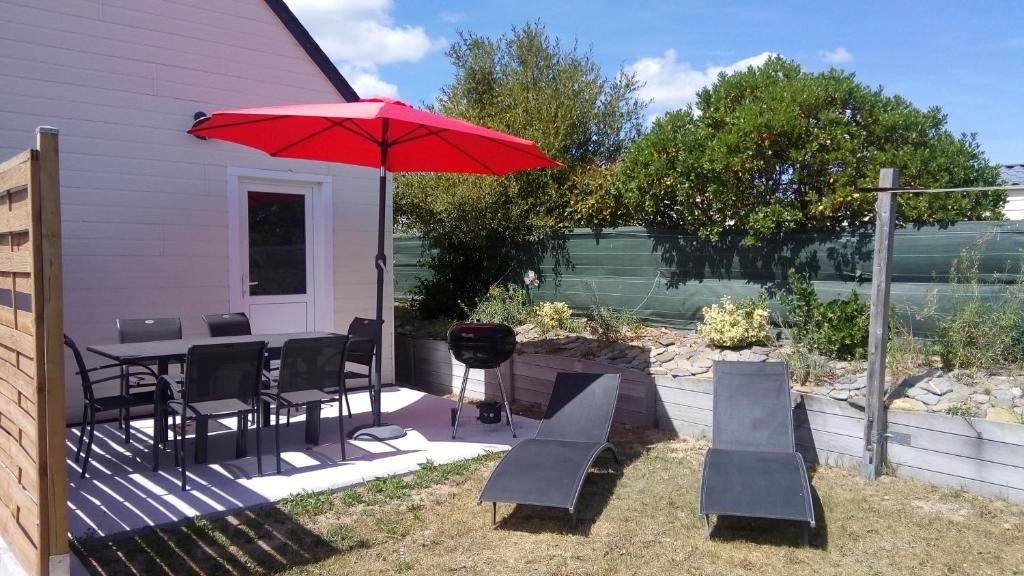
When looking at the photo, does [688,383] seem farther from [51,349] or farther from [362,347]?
[51,349]

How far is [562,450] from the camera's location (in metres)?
4.91

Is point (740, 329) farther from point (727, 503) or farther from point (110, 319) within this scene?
point (110, 319)

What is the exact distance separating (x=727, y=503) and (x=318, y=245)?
5211mm

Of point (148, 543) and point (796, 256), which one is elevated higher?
point (796, 256)

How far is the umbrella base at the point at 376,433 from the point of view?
19.2 feet

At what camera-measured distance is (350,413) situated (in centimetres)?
651

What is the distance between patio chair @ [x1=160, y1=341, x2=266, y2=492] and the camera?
14.8 feet

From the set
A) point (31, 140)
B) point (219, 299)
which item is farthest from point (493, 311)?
point (31, 140)

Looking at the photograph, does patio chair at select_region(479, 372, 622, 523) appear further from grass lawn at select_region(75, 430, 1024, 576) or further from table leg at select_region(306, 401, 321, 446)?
table leg at select_region(306, 401, 321, 446)

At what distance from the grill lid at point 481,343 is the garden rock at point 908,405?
2958 millimetres

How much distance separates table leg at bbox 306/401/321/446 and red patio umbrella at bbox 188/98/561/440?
357mm

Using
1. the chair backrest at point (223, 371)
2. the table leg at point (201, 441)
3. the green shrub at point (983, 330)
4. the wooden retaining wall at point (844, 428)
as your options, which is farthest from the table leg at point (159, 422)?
the green shrub at point (983, 330)

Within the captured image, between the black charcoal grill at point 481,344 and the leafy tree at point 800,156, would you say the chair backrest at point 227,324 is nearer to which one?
the black charcoal grill at point 481,344

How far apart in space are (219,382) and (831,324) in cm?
494
